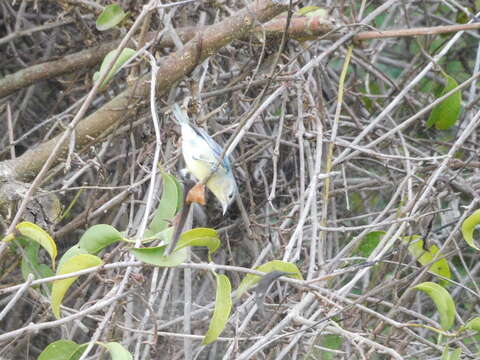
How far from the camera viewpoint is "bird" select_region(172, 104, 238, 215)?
85.4 inches

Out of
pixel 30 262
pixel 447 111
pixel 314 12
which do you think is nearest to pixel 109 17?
pixel 314 12

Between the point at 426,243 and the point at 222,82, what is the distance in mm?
1169

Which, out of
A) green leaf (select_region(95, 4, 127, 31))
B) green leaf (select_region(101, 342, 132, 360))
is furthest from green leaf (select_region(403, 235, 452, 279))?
green leaf (select_region(95, 4, 127, 31))

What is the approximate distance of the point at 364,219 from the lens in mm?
3244

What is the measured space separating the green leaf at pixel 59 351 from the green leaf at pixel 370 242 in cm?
115

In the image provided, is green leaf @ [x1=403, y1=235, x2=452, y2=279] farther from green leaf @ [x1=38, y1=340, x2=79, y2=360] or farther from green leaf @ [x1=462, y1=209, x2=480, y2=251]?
green leaf @ [x1=38, y1=340, x2=79, y2=360]

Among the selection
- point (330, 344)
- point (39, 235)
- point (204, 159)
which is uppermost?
point (39, 235)

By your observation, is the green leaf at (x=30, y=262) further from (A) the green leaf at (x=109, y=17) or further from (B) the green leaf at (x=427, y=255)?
(B) the green leaf at (x=427, y=255)

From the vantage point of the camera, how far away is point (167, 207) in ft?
6.24

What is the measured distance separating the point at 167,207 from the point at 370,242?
3.20 feet

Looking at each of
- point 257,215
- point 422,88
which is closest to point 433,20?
point 422,88

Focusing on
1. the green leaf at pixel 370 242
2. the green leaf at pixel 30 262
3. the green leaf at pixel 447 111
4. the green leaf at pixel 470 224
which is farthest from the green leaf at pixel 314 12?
the green leaf at pixel 30 262

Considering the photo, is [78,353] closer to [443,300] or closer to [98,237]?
[98,237]

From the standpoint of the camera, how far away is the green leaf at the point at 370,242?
8.57ft
